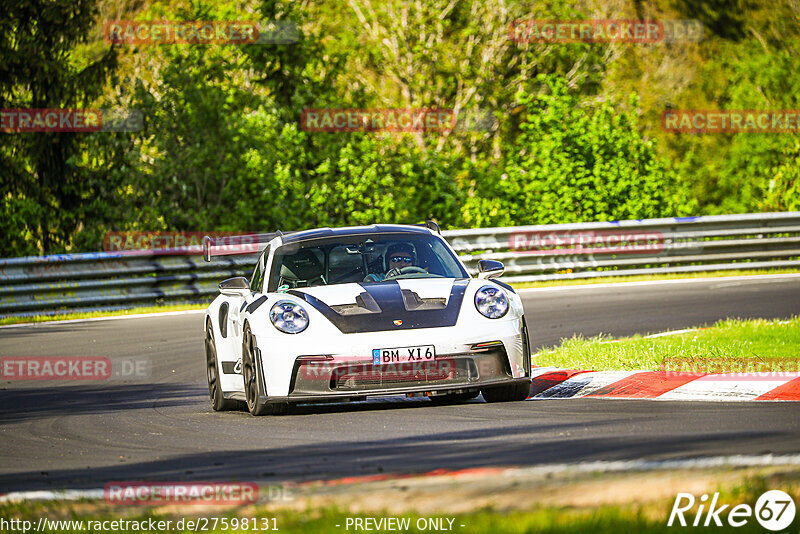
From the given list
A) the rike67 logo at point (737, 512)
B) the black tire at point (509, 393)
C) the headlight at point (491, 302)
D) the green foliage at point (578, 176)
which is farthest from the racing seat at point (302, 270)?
the green foliage at point (578, 176)

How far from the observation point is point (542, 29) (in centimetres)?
3556

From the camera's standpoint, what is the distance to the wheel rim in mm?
9914

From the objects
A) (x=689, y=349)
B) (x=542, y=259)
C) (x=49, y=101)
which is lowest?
(x=542, y=259)

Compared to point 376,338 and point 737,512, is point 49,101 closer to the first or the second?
point 376,338

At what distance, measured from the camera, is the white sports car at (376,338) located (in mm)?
8297

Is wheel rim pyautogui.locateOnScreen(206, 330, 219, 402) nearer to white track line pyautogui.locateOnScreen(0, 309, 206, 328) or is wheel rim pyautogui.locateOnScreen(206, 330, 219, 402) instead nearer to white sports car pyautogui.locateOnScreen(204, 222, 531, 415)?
white sports car pyautogui.locateOnScreen(204, 222, 531, 415)

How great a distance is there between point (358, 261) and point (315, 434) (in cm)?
237

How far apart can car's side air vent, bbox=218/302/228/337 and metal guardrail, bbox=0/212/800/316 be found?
969cm

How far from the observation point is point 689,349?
35.0 feet

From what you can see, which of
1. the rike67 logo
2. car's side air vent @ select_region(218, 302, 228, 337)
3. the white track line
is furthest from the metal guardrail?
the rike67 logo

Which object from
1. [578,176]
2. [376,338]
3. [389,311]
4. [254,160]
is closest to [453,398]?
[389,311]

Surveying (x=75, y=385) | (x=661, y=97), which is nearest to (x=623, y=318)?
(x=75, y=385)

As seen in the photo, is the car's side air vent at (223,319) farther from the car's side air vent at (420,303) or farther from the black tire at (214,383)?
the car's side air vent at (420,303)

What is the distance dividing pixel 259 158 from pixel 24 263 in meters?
7.17
